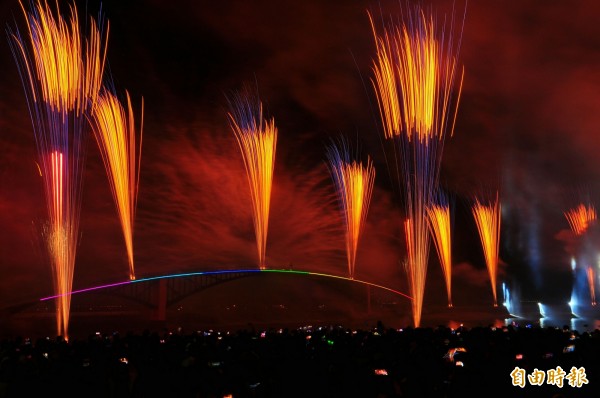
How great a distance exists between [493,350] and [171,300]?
68.4 metres

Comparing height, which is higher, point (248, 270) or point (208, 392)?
point (248, 270)

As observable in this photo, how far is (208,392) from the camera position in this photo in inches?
314

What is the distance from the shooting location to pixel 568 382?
10930mm

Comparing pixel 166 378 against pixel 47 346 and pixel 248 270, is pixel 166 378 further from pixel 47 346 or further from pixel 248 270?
pixel 248 270

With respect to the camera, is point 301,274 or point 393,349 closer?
point 393,349

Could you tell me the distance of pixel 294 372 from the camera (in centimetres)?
1146

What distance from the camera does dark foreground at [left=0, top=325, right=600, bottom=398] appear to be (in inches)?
370

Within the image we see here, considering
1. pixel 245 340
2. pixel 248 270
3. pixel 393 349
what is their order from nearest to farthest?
1. pixel 393 349
2. pixel 245 340
3. pixel 248 270

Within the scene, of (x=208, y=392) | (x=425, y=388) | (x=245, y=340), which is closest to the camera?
(x=208, y=392)

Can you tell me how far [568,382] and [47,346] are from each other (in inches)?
531

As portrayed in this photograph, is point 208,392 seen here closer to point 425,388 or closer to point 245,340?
point 425,388

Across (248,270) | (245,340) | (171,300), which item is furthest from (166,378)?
(171,300)

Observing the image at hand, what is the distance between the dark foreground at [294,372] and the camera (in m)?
9.40

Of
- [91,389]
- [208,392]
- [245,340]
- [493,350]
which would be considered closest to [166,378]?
[91,389]
